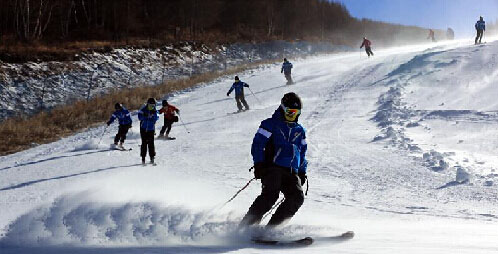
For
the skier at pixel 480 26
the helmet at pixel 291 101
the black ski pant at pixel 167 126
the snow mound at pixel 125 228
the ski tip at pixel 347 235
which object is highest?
the skier at pixel 480 26

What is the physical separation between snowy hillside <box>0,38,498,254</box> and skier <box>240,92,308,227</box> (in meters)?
0.27

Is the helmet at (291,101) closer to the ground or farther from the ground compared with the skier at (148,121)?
farther from the ground

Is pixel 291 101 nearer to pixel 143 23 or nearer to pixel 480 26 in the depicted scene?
pixel 480 26

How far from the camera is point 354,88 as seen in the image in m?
21.3

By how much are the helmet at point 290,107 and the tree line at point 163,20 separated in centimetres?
3587

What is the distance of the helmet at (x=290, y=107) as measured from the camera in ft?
15.7

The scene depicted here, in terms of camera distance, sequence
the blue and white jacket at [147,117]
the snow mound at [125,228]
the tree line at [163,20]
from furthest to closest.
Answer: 1. the tree line at [163,20]
2. the blue and white jacket at [147,117]
3. the snow mound at [125,228]

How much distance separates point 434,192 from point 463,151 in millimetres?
3292

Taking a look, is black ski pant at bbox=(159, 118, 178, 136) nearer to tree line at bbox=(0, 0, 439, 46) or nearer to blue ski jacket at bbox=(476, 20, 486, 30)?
blue ski jacket at bbox=(476, 20, 486, 30)

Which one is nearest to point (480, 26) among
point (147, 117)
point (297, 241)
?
point (147, 117)

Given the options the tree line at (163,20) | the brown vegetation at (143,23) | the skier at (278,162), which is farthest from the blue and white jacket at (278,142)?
the tree line at (163,20)

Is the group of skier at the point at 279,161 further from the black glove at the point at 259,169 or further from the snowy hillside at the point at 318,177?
the snowy hillside at the point at 318,177

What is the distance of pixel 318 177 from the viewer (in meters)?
9.09

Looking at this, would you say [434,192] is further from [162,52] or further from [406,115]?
[162,52]
